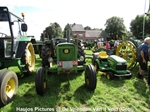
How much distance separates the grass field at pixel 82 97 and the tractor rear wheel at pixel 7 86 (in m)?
0.18

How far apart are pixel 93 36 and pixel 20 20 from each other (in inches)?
2197

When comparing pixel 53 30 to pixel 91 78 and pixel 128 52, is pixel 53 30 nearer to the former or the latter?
pixel 128 52

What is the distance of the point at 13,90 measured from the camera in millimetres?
3838

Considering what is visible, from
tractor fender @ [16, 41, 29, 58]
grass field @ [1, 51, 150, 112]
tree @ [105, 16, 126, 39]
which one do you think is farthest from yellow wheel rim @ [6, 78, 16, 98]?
tree @ [105, 16, 126, 39]

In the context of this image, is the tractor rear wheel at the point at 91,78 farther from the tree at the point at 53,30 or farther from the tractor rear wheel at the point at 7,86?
the tree at the point at 53,30

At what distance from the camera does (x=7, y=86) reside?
3.65 metres

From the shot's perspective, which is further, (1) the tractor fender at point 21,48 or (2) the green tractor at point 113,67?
(2) the green tractor at point 113,67

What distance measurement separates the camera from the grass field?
11.4 feet

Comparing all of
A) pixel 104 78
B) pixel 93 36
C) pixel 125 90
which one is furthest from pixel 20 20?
pixel 93 36

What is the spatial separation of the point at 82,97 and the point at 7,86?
1.86m

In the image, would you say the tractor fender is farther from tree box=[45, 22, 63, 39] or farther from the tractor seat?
tree box=[45, 22, 63, 39]

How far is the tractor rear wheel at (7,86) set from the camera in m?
3.20

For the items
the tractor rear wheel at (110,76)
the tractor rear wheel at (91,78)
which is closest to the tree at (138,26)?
the tractor rear wheel at (110,76)

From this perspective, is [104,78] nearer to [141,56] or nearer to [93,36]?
[141,56]
